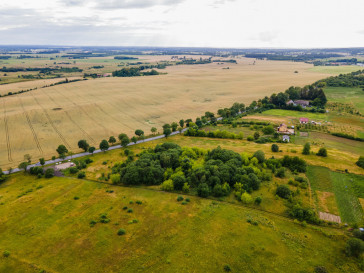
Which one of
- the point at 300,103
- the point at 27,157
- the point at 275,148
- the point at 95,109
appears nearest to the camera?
the point at 27,157

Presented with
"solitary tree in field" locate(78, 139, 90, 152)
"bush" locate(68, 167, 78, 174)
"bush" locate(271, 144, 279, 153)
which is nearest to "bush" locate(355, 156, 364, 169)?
"bush" locate(271, 144, 279, 153)

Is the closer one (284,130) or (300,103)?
(284,130)

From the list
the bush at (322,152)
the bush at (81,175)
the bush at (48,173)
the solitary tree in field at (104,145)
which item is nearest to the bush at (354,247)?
the bush at (322,152)

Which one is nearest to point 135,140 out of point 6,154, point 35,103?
point 6,154

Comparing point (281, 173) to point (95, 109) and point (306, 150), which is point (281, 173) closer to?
point (306, 150)

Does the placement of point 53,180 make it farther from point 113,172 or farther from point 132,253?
point 132,253

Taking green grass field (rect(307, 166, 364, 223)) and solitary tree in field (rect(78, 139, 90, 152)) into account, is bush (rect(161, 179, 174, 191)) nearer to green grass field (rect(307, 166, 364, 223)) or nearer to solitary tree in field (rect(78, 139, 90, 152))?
solitary tree in field (rect(78, 139, 90, 152))

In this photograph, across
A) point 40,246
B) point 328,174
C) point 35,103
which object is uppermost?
point 35,103

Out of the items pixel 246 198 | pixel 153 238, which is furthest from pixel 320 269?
pixel 153 238
